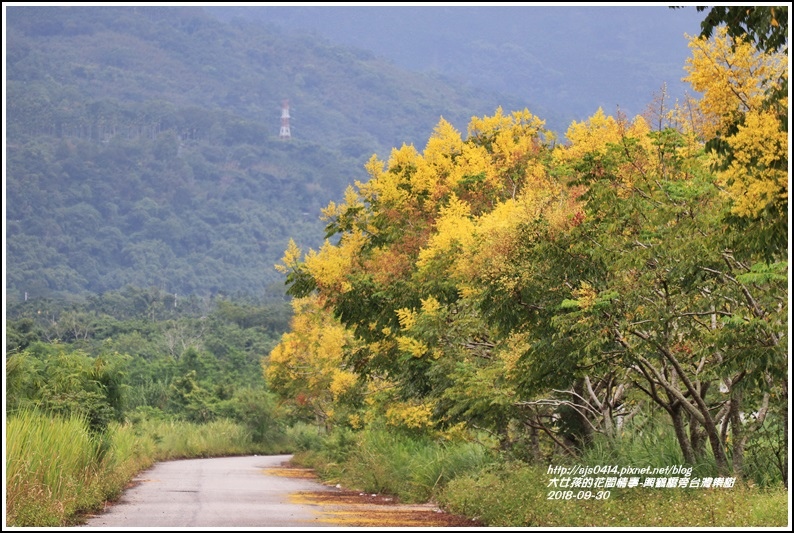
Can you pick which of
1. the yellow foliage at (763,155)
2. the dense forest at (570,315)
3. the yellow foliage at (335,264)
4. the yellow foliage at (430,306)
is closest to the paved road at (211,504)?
the dense forest at (570,315)

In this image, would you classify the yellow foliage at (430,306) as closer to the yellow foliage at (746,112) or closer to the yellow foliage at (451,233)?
the yellow foliage at (451,233)

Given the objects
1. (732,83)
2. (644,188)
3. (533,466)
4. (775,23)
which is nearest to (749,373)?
(644,188)

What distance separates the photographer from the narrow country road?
16078 mm

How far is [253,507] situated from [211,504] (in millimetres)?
1172

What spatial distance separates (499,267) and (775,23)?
567cm

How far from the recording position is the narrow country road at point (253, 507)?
52.7 ft

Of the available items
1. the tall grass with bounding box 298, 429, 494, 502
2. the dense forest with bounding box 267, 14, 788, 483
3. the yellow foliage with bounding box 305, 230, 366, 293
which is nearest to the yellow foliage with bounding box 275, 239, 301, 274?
the dense forest with bounding box 267, 14, 788, 483

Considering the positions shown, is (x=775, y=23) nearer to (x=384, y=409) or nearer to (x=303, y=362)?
(x=384, y=409)

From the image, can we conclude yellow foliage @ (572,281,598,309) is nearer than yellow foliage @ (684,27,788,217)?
No

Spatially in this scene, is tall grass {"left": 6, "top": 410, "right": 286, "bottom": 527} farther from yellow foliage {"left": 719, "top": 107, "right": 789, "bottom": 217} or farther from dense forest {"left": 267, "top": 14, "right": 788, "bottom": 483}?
yellow foliage {"left": 719, "top": 107, "right": 789, "bottom": 217}

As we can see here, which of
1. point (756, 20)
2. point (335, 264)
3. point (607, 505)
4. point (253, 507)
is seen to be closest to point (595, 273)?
point (607, 505)

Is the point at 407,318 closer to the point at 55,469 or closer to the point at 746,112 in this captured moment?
the point at 55,469

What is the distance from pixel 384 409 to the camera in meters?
27.1

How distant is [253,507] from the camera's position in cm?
1945
